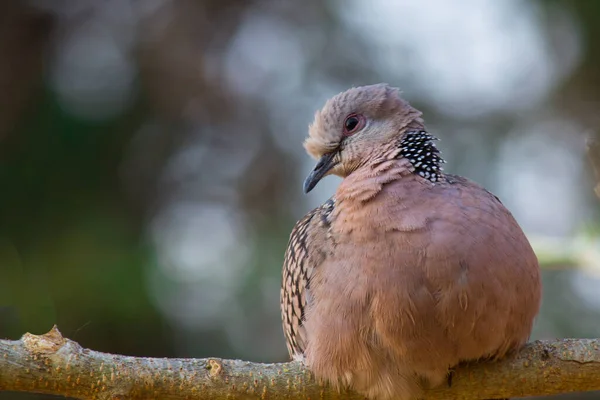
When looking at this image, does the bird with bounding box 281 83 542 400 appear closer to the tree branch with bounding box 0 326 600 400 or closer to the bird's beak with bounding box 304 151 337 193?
the tree branch with bounding box 0 326 600 400

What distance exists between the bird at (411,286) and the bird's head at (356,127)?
1.35 ft

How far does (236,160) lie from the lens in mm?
7609

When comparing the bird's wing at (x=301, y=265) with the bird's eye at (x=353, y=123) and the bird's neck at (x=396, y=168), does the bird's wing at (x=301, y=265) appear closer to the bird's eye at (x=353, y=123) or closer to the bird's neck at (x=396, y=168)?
the bird's neck at (x=396, y=168)

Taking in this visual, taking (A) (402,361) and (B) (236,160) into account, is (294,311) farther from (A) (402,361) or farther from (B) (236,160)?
(B) (236,160)

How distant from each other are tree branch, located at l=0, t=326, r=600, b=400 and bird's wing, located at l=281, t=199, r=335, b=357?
0.43 meters

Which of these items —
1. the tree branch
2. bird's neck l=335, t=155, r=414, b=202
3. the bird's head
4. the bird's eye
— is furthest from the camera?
the bird's eye

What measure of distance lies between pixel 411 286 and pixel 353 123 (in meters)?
1.25

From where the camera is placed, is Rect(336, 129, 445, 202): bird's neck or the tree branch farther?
Rect(336, 129, 445, 202): bird's neck

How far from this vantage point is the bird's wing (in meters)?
3.25

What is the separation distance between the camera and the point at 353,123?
384cm

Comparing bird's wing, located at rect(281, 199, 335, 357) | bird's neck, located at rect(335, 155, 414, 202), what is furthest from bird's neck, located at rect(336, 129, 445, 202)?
bird's wing, located at rect(281, 199, 335, 357)

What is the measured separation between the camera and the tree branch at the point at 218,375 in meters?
2.51

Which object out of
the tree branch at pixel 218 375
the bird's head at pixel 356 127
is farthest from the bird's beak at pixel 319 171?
the tree branch at pixel 218 375

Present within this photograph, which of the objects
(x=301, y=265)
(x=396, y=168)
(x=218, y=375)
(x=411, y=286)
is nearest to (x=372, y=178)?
(x=396, y=168)
